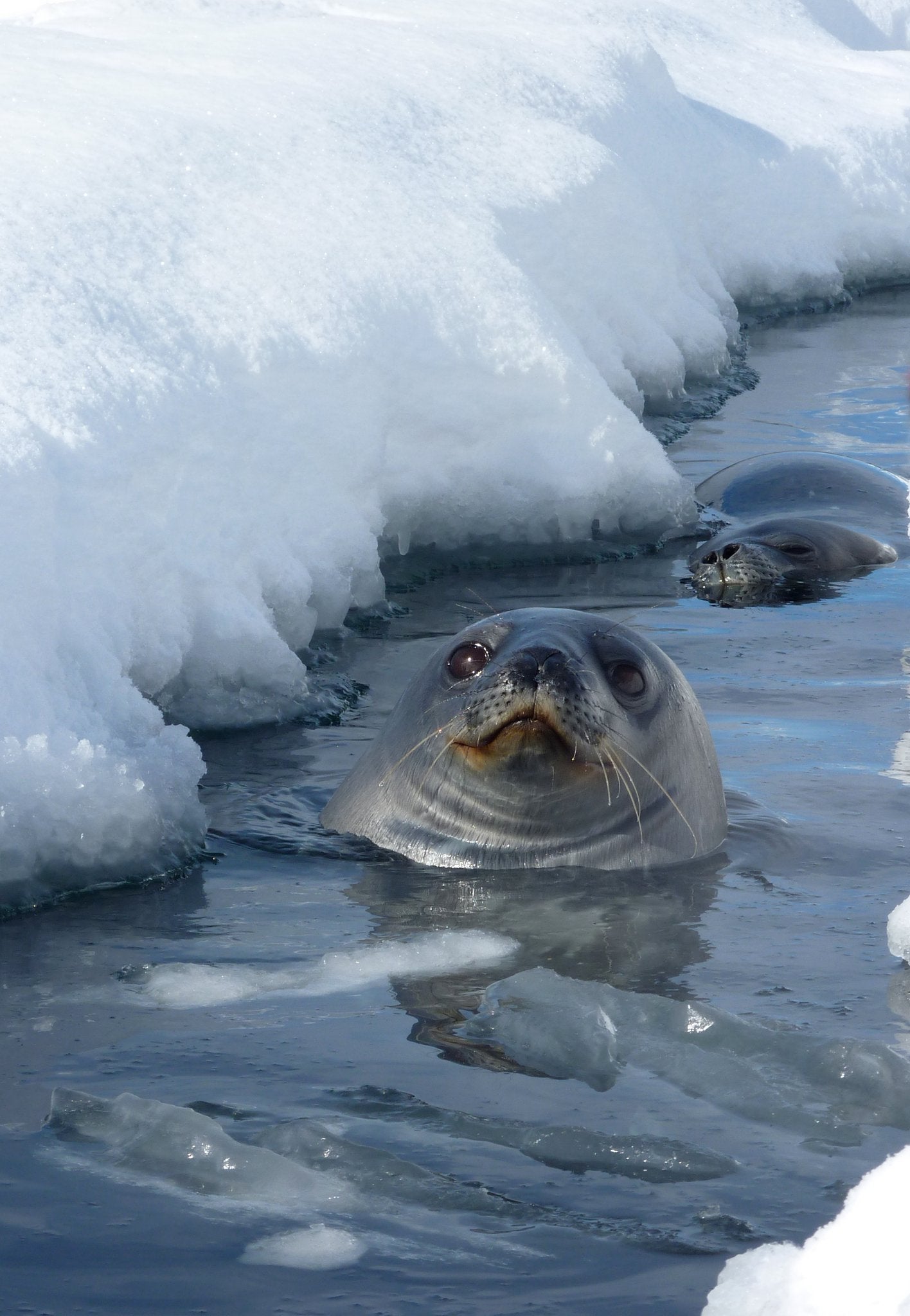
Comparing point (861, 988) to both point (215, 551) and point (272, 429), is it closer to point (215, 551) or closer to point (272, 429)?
point (215, 551)

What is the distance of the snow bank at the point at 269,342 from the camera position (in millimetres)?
4602

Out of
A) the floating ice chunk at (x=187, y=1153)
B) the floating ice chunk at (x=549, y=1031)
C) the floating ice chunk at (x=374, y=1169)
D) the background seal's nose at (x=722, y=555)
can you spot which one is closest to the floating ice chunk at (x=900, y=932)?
the floating ice chunk at (x=549, y=1031)

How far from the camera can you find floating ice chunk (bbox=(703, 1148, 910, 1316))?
210cm

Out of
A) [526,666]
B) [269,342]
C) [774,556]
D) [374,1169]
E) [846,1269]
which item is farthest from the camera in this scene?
[774,556]

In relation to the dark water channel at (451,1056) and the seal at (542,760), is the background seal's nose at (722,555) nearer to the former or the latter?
the dark water channel at (451,1056)

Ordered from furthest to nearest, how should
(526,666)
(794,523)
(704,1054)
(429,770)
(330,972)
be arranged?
(794,523) → (429,770) → (526,666) → (330,972) → (704,1054)

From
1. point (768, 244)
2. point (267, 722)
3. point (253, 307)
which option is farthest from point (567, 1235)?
point (768, 244)

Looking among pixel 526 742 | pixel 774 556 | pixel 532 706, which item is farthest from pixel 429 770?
pixel 774 556

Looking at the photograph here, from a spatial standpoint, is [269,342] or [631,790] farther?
[269,342]

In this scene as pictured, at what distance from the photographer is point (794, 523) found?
8.33m

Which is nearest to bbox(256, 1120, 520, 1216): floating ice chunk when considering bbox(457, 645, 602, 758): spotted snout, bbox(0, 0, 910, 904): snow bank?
bbox(0, 0, 910, 904): snow bank

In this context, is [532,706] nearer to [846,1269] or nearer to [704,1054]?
[704,1054]

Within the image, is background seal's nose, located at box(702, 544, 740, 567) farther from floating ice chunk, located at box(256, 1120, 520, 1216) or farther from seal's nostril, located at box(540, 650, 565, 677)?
floating ice chunk, located at box(256, 1120, 520, 1216)

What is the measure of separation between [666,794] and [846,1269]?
241 centimetres
